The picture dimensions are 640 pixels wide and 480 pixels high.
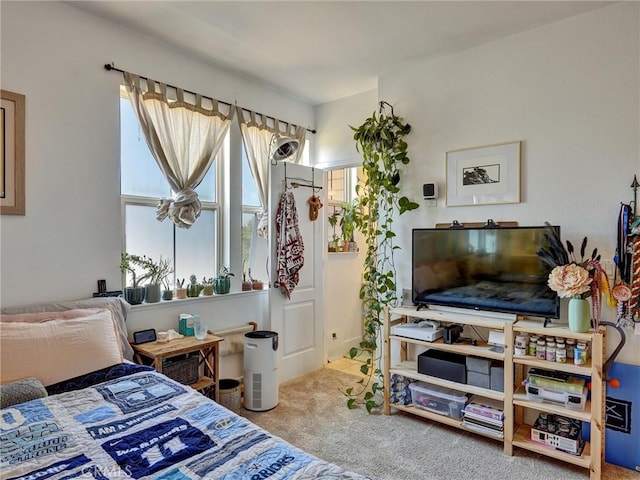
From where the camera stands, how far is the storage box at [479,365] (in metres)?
2.49

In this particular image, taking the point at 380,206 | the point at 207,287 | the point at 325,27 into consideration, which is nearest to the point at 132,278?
the point at 207,287

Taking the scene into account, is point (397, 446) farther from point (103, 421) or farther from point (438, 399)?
point (103, 421)

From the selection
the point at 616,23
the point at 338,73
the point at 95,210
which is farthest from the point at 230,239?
the point at 616,23

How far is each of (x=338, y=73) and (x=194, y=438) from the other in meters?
3.02

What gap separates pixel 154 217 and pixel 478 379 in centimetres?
265

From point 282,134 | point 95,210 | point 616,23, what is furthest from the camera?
point 282,134

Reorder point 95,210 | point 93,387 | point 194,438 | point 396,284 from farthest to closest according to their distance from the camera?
point 396,284, point 95,210, point 93,387, point 194,438

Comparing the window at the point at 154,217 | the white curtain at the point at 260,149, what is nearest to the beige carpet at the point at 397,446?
the window at the point at 154,217

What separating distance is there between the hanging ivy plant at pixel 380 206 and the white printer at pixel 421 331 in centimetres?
32

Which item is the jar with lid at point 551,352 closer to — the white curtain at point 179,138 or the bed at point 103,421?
the bed at point 103,421

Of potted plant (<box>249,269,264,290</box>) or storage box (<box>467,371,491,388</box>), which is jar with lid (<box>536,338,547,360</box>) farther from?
potted plant (<box>249,269,264,290</box>)

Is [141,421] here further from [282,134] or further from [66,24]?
[282,134]

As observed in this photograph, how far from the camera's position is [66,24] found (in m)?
2.37

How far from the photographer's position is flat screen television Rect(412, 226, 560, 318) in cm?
240
